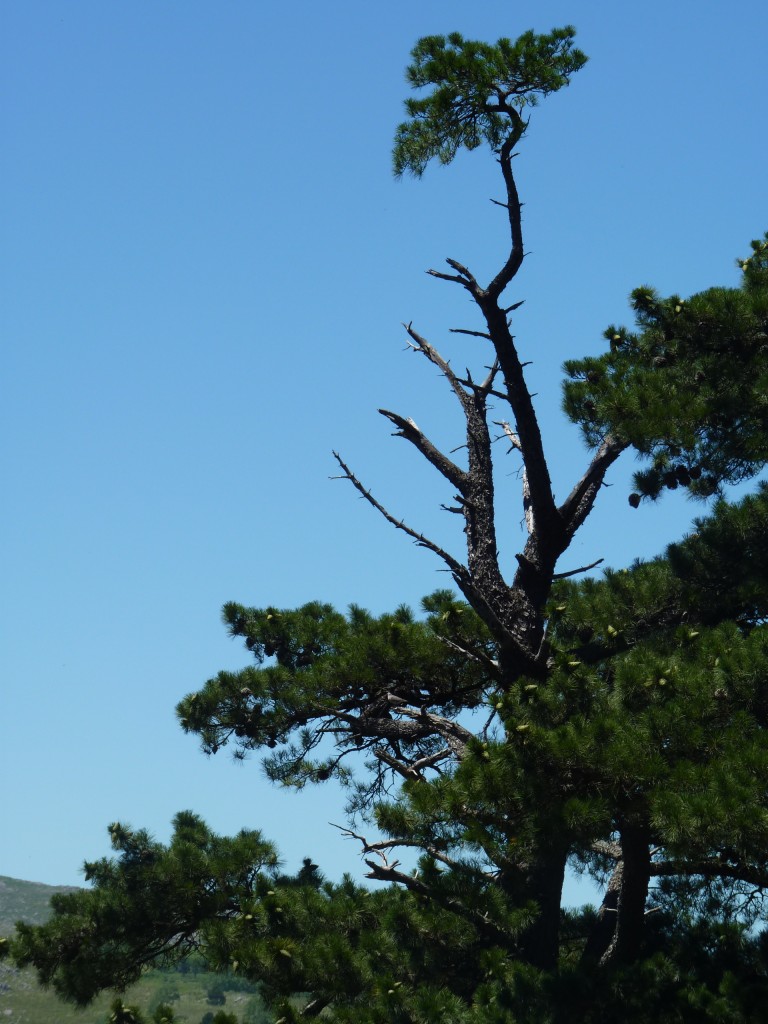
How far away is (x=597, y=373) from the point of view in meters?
11.0

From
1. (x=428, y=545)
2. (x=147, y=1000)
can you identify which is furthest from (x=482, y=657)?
(x=147, y=1000)

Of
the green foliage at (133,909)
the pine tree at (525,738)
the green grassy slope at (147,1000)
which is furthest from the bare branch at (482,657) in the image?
the green grassy slope at (147,1000)

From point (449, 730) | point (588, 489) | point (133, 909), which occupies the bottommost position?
point (133, 909)

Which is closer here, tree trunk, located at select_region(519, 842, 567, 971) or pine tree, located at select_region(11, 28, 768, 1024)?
pine tree, located at select_region(11, 28, 768, 1024)

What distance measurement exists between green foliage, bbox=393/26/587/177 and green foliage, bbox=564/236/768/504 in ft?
6.63

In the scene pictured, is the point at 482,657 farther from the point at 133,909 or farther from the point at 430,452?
the point at 133,909

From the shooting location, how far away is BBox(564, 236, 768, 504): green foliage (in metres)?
9.84

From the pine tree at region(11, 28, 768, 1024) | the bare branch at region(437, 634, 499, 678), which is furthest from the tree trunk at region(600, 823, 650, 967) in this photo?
the bare branch at region(437, 634, 499, 678)

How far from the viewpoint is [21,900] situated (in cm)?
11338

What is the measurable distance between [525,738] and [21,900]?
4609 inches

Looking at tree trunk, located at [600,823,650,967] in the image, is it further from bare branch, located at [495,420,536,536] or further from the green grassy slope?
the green grassy slope

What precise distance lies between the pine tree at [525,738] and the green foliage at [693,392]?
0.08 ft

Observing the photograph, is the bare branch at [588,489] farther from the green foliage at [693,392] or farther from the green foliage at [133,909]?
the green foliage at [133,909]

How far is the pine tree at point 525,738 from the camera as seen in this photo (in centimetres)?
814
